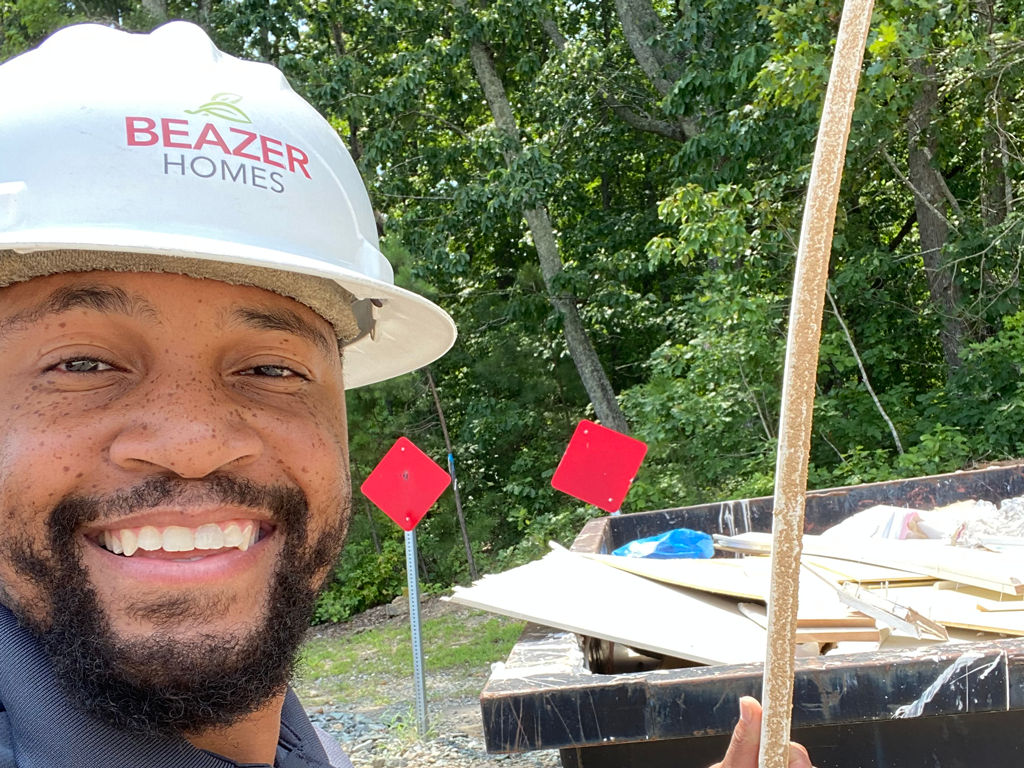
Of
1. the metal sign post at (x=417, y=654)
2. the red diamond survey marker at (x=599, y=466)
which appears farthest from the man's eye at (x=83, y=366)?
the metal sign post at (x=417, y=654)

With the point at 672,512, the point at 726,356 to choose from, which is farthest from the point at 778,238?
the point at 672,512

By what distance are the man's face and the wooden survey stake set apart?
94 cm

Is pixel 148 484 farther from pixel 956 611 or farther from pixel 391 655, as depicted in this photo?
pixel 391 655

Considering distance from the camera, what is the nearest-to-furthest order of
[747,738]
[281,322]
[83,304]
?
[747,738] < [83,304] < [281,322]

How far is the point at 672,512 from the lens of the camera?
16.2 feet

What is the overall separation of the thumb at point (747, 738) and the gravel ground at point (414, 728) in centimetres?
451

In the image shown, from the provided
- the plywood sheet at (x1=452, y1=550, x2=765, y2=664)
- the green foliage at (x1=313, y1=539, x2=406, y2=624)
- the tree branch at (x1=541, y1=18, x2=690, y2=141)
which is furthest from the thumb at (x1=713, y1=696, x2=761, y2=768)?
the tree branch at (x1=541, y1=18, x2=690, y2=141)

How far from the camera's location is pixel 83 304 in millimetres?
1350

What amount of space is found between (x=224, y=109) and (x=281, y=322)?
342 millimetres

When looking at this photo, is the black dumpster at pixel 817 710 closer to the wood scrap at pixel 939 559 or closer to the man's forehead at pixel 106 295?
the wood scrap at pixel 939 559

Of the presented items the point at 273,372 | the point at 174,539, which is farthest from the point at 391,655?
the point at 174,539

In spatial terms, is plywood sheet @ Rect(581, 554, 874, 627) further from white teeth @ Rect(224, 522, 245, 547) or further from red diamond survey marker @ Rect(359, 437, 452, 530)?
red diamond survey marker @ Rect(359, 437, 452, 530)

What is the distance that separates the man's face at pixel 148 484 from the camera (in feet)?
4.22

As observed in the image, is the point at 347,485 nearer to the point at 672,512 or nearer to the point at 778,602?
the point at 778,602
